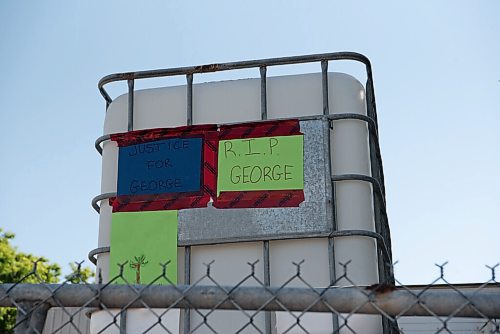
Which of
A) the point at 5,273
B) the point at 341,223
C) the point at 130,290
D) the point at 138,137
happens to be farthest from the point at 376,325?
the point at 5,273

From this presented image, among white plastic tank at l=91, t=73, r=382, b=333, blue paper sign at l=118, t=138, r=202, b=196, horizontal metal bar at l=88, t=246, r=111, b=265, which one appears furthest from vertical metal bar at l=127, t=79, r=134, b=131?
horizontal metal bar at l=88, t=246, r=111, b=265

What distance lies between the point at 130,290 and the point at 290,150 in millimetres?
2558

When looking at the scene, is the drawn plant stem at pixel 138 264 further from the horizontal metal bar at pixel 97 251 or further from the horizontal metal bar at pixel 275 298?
the horizontal metal bar at pixel 275 298

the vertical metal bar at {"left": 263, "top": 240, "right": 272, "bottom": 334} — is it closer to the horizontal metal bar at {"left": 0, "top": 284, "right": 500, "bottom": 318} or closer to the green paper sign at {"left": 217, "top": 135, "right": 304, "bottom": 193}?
the green paper sign at {"left": 217, "top": 135, "right": 304, "bottom": 193}

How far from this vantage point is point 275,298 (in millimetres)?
2713

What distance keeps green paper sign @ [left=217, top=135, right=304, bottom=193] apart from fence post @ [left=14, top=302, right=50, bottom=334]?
7.92ft

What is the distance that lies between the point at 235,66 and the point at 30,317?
3076mm

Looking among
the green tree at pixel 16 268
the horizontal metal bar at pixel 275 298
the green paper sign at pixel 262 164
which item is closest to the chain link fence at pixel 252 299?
the horizontal metal bar at pixel 275 298

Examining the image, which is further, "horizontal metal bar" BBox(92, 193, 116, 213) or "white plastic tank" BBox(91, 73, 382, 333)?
"horizontal metal bar" BBox(92, 193, 116, 213)

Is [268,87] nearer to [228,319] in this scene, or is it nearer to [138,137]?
[138,137]

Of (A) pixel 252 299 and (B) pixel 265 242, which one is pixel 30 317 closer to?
(A) pixel 252 299

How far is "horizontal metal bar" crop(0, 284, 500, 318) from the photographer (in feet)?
8.57

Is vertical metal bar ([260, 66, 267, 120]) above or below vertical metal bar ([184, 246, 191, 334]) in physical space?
above

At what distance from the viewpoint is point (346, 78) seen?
544 cm
